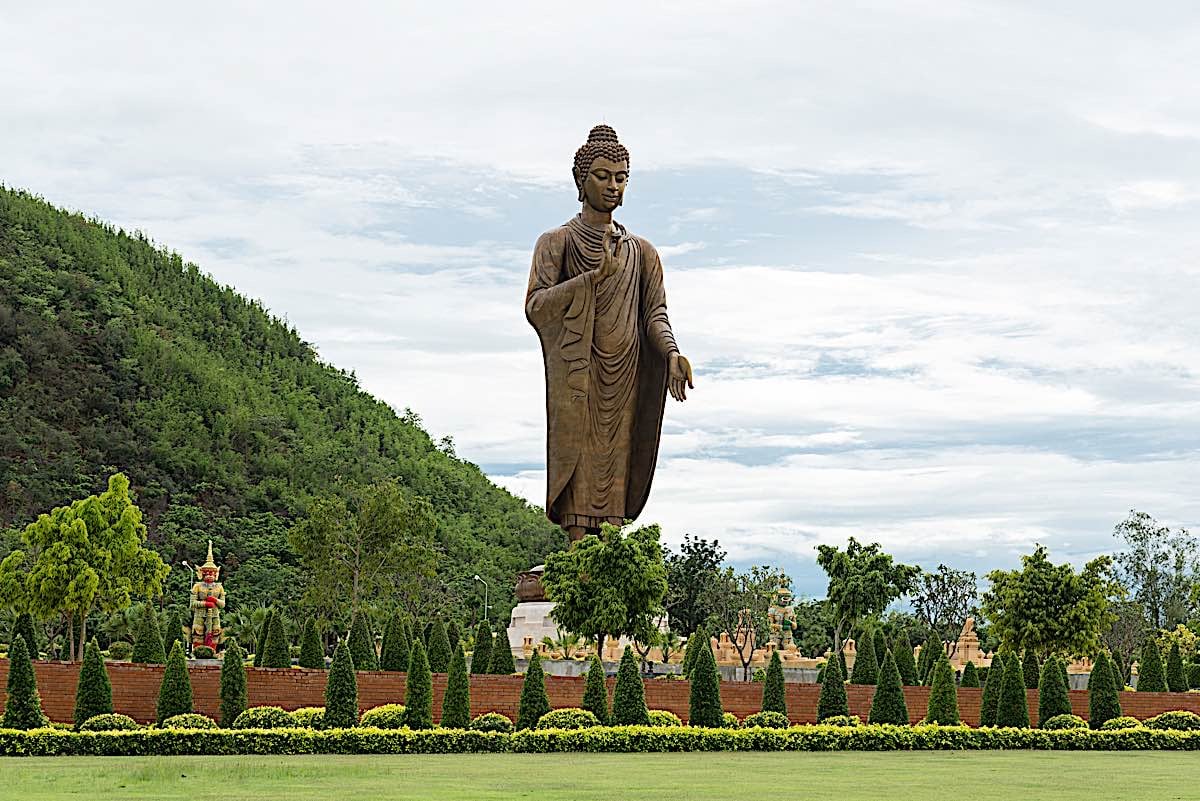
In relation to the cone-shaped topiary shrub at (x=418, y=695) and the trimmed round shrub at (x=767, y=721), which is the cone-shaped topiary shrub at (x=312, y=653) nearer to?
the cone-shaped topiary shrub at (x=418, y=695)

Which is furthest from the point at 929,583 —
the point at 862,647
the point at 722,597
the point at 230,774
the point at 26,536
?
the point at 230,774

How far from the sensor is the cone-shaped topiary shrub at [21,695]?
19.5m

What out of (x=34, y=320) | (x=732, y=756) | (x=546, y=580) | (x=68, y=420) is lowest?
(x=732, y=756)

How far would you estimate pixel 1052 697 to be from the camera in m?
23.5

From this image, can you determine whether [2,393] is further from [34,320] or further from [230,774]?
[230,774]

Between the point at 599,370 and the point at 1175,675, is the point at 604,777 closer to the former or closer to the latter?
the point at 599,370

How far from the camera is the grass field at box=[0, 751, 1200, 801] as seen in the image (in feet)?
44.1

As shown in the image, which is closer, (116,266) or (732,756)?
(732,756)

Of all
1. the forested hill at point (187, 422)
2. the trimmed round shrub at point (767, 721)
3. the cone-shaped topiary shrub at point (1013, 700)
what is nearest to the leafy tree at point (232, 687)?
the trimmed round shrub at point (767, 721)

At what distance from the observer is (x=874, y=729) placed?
2105cm

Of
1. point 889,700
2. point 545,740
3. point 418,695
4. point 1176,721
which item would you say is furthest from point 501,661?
point 1176,721

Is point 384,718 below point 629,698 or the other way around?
below

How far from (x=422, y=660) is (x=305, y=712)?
5.37ft

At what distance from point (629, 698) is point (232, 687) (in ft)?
16.4
